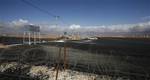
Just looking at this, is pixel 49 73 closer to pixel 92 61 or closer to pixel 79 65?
pixel 79 65

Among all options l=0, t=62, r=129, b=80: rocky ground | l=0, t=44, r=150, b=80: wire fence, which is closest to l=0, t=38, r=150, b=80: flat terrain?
l=0, t=44, r=150, b=80: wire fence

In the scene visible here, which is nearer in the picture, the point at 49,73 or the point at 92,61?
the point at 49,73

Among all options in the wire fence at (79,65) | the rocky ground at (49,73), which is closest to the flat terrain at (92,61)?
the wire fence at (79,65)

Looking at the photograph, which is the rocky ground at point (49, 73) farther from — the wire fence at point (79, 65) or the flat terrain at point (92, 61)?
the flat terrain at point (92, 61)

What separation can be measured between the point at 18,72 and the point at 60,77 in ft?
13.6

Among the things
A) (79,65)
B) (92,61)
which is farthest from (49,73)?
(92,61)

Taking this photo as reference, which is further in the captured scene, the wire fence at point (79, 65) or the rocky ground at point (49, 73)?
the wire fence at point (79, 65)

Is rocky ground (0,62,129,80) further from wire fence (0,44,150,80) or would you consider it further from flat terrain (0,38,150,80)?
flat terrain (0,38,150,80)

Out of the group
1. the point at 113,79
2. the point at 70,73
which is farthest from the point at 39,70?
the point at 113,79

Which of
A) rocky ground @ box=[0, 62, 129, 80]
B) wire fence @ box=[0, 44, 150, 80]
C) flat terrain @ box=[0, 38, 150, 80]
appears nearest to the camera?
rocky ground @ box=[0, 62, 129, 80]

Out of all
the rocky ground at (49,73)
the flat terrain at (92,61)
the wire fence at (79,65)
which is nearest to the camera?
the rocky ground at (49,73)

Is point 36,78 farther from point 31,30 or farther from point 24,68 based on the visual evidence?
point 31,30

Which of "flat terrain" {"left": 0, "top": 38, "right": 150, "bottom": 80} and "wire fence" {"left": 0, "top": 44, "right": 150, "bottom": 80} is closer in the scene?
"wire fence" {"left": 0, "top": 44, "right": 150, "bottom": 80}

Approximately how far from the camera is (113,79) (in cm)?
1246
